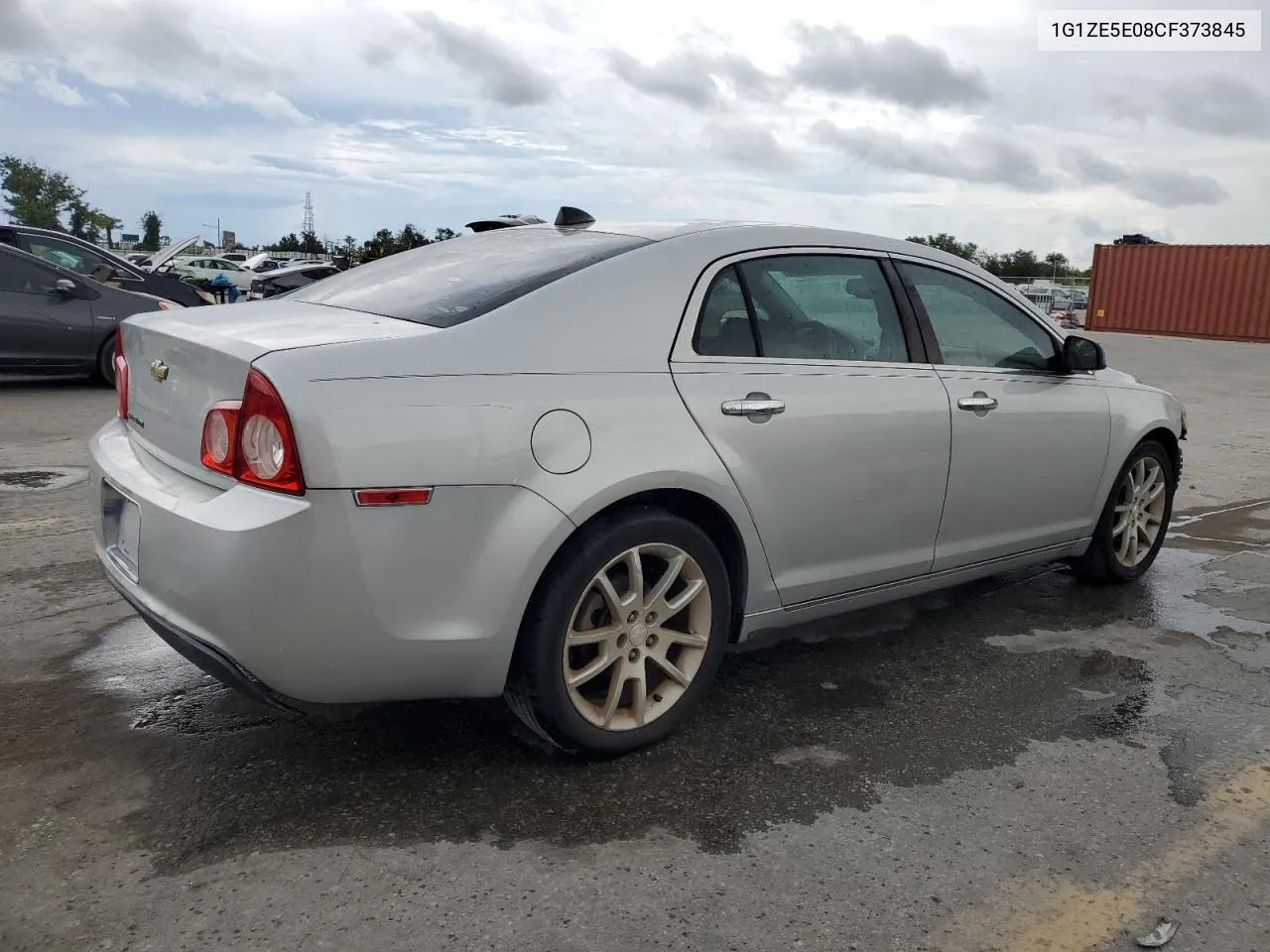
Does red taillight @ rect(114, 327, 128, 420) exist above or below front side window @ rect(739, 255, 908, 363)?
below

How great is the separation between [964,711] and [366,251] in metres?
28.7

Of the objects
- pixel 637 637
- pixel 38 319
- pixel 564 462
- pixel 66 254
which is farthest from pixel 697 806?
pixel 66 254

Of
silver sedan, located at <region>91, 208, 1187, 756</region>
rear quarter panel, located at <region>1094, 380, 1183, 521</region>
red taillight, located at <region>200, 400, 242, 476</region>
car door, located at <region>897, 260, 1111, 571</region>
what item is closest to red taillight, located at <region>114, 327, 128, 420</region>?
silver sedan, located at <region>91, 208, 1187, 756</region>

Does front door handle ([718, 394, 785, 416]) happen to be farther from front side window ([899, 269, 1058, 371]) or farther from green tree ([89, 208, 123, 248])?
green tree ([89, 208, 123, 248])

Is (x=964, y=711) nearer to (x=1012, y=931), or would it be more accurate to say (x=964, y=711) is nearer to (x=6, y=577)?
(x=1012, y=931)

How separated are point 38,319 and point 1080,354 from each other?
956 cm

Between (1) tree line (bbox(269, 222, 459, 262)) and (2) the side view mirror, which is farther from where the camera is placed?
(1) tree line (bbox(269, 222, 459, 262))

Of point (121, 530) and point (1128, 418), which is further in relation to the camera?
point (1128, 418)

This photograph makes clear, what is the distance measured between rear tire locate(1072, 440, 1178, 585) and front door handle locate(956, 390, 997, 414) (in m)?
1.08

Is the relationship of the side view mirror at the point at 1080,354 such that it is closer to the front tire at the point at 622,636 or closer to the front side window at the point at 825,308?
the front side window at the point at 825,308

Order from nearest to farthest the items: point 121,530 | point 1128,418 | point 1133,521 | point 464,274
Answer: point 121,530 → point 464,274 → point 1128,418 → point 1133,521

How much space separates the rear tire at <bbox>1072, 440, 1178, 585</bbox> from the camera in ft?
15.6

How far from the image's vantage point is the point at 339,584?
2.52 metres

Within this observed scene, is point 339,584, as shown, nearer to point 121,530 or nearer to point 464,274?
point 121,530
